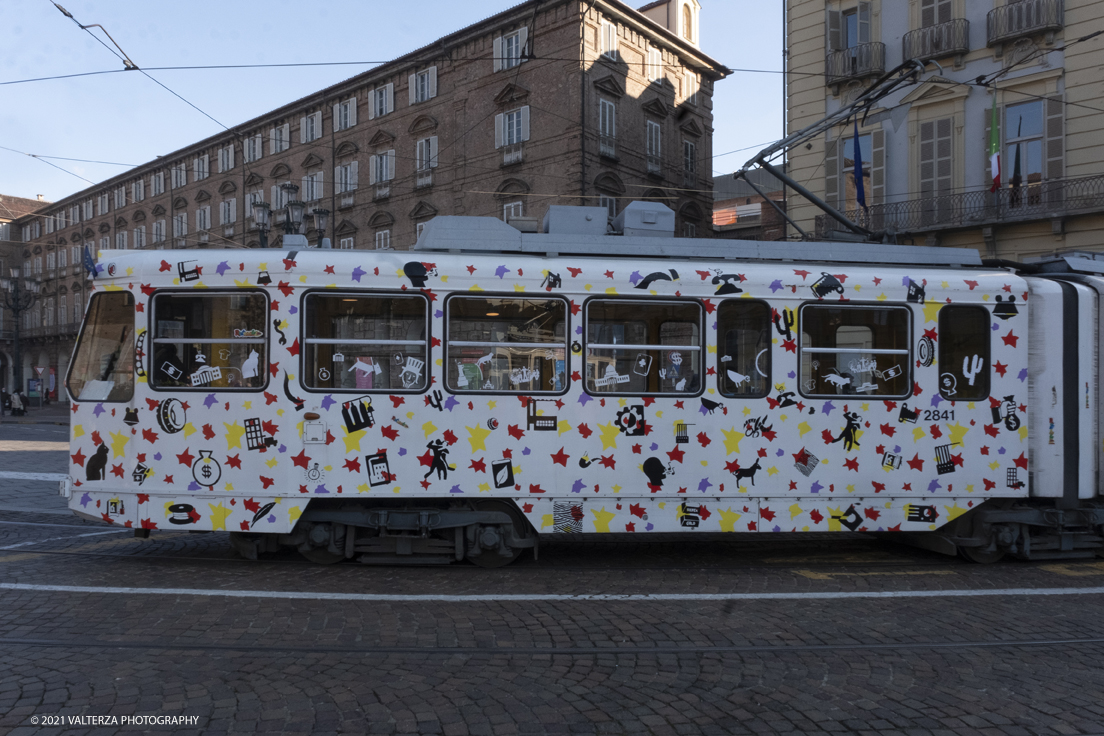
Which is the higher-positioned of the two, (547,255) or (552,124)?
(552,124)

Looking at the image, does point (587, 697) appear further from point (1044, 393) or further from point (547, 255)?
point (1044, 393)

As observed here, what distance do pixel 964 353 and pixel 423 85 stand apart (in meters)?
30.9

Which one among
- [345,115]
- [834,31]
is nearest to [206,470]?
[834,31]

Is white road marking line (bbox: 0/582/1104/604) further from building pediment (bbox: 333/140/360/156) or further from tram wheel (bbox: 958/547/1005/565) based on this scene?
building pediment (bbox: 333/140/360/156)

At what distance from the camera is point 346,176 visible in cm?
3775

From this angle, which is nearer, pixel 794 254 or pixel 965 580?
pixel 965 580

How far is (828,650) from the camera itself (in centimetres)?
499

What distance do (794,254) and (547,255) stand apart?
2.36 meters

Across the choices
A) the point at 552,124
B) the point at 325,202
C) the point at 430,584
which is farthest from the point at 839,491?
the point at 325,202

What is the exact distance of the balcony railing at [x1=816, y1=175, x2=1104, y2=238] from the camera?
18.2 meters

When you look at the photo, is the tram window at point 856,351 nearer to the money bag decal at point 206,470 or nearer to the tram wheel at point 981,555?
the tram wheel at point 981,555

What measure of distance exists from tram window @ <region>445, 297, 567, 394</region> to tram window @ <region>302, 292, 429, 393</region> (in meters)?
0.28

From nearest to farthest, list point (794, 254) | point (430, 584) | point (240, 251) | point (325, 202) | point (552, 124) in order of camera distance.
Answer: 1. point (430, 584)
2. point (240, 251)
3. point (794, 254)
4. point (552, 124)
5. point (325, 202)

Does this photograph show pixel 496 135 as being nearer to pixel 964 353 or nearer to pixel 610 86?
pixel 610 86
